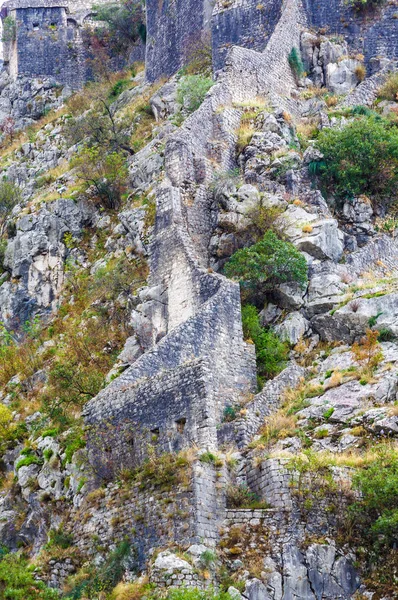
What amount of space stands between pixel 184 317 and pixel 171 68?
19781 millimetres

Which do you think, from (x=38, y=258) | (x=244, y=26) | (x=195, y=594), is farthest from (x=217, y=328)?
(x=244, y=26)

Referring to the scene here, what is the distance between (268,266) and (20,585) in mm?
10459

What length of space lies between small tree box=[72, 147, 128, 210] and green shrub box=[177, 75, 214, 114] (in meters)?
3.16

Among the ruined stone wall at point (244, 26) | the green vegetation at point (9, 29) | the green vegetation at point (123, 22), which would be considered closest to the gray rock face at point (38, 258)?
the ruined stone wall at point (244, 26)

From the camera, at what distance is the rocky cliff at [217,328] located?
18.3m

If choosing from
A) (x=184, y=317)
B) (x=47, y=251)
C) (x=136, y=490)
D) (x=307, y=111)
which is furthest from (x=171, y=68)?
(x=136, y=490)

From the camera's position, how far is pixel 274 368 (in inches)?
938

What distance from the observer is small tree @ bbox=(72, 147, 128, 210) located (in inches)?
1337

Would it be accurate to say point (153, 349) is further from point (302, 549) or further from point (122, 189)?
point (122, 189)

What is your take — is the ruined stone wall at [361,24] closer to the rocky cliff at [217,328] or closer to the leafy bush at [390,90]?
the rocky cliff at [217,328]

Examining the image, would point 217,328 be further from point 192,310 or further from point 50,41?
→ point 50,41

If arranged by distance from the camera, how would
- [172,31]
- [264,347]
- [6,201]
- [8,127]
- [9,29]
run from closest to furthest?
[264,347]
[6,201]
[172,31]
[8,127]
[9,29]

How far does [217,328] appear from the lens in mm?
23562

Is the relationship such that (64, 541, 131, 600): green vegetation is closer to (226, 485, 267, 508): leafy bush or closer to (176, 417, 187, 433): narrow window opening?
(226, 485, 267, 508): leafy bush
